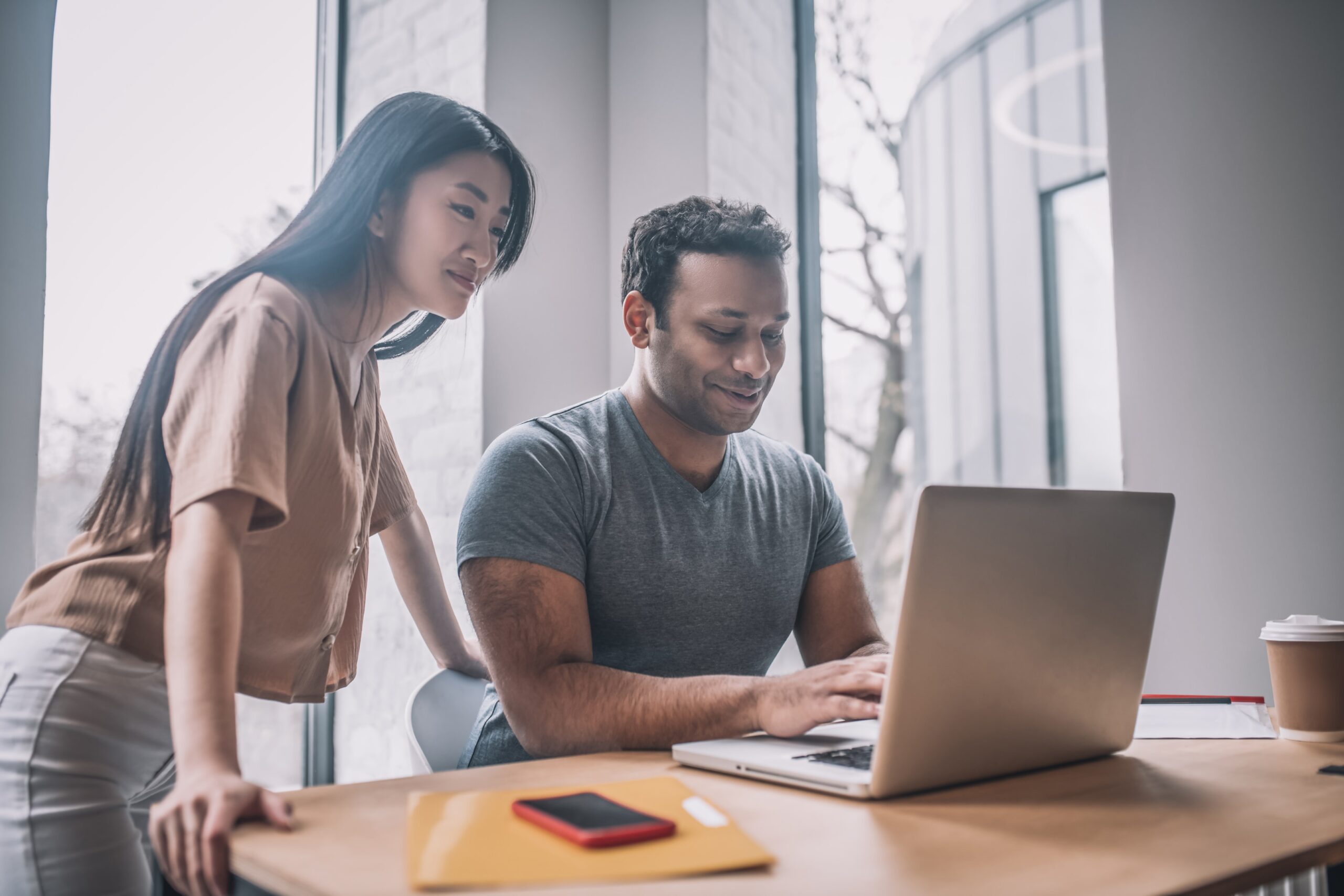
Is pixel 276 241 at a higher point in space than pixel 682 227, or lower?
lower

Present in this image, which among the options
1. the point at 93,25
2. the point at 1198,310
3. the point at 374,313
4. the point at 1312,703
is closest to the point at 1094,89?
the point at 1198,310

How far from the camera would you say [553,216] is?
2.54 metres

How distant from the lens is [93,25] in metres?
2.09

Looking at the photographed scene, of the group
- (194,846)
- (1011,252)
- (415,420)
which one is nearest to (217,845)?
(194,846)

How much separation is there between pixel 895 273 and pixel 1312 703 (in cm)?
192

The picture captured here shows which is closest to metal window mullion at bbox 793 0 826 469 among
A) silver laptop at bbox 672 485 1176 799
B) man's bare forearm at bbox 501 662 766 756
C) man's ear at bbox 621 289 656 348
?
man's ear at bbox 621 289 656 348

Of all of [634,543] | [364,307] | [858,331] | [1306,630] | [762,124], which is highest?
[762,124]

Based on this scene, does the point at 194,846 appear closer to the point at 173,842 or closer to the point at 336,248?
the point at 173,842

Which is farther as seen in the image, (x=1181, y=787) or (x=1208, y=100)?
(x=1208, y=100)

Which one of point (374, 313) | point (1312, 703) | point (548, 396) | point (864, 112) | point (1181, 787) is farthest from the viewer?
point (864, 112)

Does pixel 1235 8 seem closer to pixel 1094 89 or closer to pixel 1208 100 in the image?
pixel 1208 100

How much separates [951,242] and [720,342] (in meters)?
1.66

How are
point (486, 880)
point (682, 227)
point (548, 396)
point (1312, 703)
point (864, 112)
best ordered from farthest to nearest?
1. point (864, 112)
2. point (548, 396)
3. point (682, 227)
4. point (1312, 703)
5. point (486, 880)

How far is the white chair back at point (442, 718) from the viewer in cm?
136
